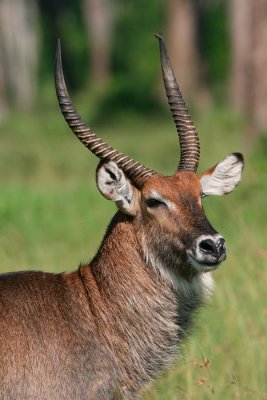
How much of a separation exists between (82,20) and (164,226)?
4395 centimetres

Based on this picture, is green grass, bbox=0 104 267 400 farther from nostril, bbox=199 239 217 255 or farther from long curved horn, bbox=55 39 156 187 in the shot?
long curved horn, bbox=55 39 156 187

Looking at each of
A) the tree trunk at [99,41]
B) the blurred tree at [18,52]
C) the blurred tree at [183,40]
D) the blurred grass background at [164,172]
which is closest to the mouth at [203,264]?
the blurred grass background at [164,172]

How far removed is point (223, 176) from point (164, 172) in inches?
316

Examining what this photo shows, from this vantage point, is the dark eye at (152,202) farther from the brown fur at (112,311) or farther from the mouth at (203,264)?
the mouth at (203,264)

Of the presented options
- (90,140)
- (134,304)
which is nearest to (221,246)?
(134,304)

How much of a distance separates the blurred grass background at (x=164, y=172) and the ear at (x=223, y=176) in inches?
23.3

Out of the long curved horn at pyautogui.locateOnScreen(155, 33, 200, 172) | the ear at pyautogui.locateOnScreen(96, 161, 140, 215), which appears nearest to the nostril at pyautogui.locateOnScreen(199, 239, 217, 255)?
the ear at pyautogui.locateOnScreen(96, 161, 140, 215)

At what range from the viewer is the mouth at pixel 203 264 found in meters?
5.53

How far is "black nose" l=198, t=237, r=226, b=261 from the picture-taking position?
550 cm

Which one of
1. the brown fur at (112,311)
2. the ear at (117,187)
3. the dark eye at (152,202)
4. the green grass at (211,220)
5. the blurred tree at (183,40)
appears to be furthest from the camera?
the blurred tree at (183,40)

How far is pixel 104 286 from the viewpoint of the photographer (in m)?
5.87

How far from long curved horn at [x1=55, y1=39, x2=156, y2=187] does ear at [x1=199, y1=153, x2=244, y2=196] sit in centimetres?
33

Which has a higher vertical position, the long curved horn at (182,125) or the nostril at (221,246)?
the long curved horn at (182,125)

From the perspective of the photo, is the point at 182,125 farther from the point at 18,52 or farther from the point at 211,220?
the point at 18,52
